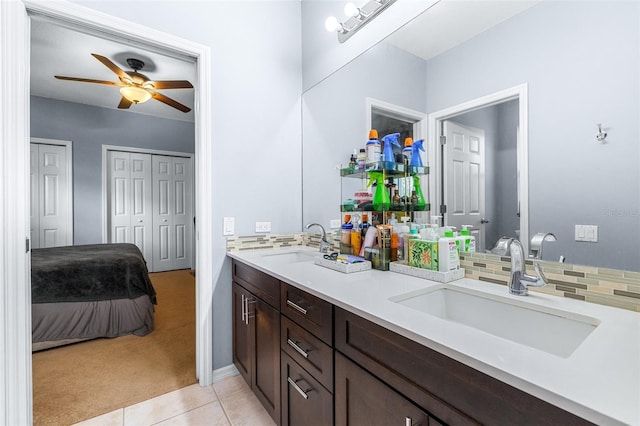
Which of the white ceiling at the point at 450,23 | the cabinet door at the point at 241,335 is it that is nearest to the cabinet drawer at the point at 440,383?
the cabinet door at the point at 241,335

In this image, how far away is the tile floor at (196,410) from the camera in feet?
4.98

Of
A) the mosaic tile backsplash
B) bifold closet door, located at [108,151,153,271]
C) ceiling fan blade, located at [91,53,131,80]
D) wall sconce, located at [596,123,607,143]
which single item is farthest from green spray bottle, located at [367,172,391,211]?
bifold closet door, located at [108,151,153,271]

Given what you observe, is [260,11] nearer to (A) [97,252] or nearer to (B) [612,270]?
(B) [612,270]

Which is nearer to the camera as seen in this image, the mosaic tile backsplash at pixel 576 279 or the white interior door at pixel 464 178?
the mosaic tile backsplash at pixel 576 279

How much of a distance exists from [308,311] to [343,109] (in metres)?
1.35

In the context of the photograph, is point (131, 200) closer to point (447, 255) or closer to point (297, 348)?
point (297, 348)

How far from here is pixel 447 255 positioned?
3.84 ft

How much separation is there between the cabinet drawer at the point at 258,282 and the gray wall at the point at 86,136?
11.7 ft

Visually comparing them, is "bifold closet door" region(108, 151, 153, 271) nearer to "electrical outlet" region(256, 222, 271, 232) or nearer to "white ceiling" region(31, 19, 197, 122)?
"white ceiling" region(31, 19, 197, 122)

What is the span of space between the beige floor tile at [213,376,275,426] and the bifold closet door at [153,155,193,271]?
3635 millimetres

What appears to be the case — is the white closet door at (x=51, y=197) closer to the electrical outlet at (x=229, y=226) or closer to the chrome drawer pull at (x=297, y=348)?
the electrical outlet at (x=229, y=226)

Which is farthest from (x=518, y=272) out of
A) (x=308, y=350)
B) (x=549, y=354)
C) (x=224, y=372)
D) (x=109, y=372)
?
(x=109, y=372)

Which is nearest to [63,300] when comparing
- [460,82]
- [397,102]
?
[397,102]

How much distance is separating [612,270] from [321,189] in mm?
1541
